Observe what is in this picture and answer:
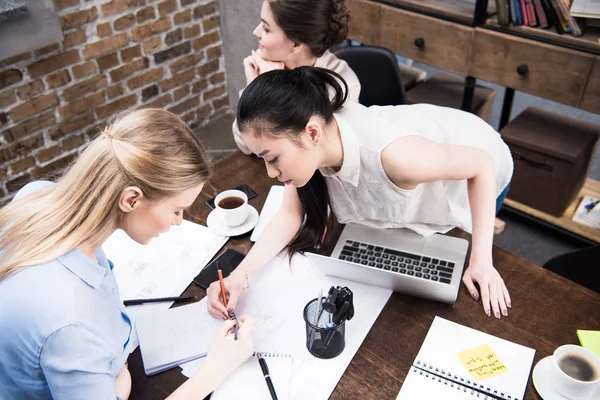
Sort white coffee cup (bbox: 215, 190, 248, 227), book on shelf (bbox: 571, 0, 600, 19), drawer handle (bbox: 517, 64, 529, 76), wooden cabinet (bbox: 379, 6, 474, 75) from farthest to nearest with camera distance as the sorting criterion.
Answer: wooden cabinet (bbox: 379, 6, 474, 75), drawer handle (bbox: 517, 64, 529, 76), book on shelf (bbox: 571, 0, 600, 19), white coffee cup (bbox: 215, 190, 248, 227)

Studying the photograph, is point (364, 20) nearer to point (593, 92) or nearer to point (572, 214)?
point (593, 92)

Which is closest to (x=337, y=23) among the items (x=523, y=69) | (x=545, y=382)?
(x=523, y=69)

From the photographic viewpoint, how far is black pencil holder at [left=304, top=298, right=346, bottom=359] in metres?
0.98

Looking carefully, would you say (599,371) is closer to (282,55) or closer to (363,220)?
(363,220)

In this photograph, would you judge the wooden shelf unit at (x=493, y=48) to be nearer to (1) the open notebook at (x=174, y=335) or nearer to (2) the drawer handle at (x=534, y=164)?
(2) the drawer handle at (x=534, y=164)

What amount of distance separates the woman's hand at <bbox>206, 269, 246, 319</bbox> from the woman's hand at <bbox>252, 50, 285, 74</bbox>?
33.1 inches

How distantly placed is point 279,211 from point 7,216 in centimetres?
63

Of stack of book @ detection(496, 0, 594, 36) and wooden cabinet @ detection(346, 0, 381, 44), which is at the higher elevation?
stack of book @ detection(496, 0, 594, 36)

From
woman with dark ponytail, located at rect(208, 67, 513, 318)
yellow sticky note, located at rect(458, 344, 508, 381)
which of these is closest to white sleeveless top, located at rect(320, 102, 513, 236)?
woman with dark ponytail, located at rect(208, 67, 513, 318)

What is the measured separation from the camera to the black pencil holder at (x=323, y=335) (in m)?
0.98

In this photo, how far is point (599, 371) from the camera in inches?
34.9

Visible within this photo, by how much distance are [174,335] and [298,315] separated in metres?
0.27

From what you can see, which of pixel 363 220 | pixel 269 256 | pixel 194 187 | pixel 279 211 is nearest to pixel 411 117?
pixel 363 220

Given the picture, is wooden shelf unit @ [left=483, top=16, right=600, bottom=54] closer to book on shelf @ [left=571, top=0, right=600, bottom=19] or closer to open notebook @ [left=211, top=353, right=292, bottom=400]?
book on shelf @ [left=571, top=0, right=600, bottom=19]
